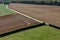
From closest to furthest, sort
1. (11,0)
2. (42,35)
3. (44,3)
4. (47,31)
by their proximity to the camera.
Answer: (42,35)
(47,31)
(44,3)
(11,0)

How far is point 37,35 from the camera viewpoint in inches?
569

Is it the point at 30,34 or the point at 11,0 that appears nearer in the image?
the point at 30,34

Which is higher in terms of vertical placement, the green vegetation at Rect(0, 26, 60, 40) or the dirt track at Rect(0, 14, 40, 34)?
the green vegetation at Rect(0, 26, 60, 40)

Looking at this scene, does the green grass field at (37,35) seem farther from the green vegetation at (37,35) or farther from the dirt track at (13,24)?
the dirt track at (13,24)

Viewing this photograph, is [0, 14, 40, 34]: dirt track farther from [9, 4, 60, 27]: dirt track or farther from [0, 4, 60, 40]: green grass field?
[9, 4, 60, 27]: dirt track

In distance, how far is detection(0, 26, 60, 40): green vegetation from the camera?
45.1 ft

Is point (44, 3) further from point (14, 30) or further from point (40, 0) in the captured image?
point (14, 30)

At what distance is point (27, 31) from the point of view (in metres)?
15.9

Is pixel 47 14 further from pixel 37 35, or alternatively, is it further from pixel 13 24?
pixel 37 35

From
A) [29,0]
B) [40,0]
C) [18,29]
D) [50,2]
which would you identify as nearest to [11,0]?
[29,0]

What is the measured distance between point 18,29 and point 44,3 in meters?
34.8

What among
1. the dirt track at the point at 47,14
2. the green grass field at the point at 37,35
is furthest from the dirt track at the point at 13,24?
the dirt track at the point at 47,14

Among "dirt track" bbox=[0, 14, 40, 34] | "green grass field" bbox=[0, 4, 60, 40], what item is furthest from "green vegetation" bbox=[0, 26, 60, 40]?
"dirt track" bbox=[0, 14, 40, 34]

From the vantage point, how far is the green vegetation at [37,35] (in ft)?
45.1
